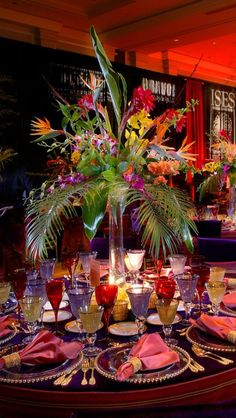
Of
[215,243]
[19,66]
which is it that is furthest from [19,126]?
[215,243]

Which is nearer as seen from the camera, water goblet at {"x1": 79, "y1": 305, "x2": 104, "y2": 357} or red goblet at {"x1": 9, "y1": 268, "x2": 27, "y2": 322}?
water goblet at {"x1": 79, "y1": 305, "x2": 104, "y2": 357}

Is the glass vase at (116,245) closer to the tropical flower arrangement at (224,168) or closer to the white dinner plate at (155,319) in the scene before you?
the white dinner plate at (155,319)

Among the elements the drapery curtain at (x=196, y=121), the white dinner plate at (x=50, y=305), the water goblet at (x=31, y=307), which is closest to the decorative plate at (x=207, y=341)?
the water goblet at (x=31, y=307)

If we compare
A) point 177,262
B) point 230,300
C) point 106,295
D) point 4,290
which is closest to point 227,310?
point 230,300

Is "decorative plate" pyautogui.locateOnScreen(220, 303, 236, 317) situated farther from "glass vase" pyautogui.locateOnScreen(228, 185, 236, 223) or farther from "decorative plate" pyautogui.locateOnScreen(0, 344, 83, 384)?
"glass vase" pyautogui.locateOnScreen(228, 185, 236, 223)

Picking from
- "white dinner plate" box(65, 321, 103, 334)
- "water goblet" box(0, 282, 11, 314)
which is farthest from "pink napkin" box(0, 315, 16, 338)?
"white dinner plate" box(65, 321, 103, 334)

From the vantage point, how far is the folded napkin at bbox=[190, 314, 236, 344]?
4.46ft

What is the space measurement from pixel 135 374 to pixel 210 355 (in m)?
0.25

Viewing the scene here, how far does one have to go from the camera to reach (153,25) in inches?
285

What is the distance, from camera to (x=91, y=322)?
1.30 m

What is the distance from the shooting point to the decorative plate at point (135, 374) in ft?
3.74

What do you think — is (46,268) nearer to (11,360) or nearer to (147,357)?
(11,360)

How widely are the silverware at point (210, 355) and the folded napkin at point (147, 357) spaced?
0.34ft

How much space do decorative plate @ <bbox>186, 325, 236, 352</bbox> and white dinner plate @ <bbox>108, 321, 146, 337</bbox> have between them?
180 millimetres
